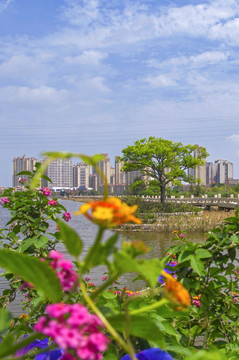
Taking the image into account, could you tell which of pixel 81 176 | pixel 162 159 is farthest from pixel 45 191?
pixel 81 176

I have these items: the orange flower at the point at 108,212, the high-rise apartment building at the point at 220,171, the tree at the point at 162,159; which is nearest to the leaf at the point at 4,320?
the orange flower at the point at 108,212

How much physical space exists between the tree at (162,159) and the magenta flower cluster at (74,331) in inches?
1153

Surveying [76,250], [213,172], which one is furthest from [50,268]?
[213,172]

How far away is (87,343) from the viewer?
Answer: 328 millimetres

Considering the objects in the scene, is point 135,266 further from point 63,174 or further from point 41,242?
point 63,174

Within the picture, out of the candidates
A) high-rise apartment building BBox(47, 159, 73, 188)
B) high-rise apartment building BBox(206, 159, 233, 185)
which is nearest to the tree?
high-rise apartment building BBox(206, 159, 233, 185)

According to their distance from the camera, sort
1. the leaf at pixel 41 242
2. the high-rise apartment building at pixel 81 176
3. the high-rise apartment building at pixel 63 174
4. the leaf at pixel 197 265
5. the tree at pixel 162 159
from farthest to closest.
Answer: the high-rise apartment building at pixel 81 176 → the high-rise apartment building at pixel 63 174 → the tree at pixel 162 159 → the leaf at pixel 41 242 → the leaf at pixel 197 265

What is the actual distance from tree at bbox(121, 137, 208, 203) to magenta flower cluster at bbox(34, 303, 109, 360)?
2929cm

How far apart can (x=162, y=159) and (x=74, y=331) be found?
3053 centimetres

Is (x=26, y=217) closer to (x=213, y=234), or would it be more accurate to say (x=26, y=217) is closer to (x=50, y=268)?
(x=213, y=234)

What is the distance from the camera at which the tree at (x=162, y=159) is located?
29828 mm

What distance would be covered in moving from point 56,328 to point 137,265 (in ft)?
0.38

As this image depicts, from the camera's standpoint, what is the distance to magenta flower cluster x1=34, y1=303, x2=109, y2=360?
32 centimetres

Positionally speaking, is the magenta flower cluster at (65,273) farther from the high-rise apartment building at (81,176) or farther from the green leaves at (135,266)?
the high-rise apartment building at (81,176)
